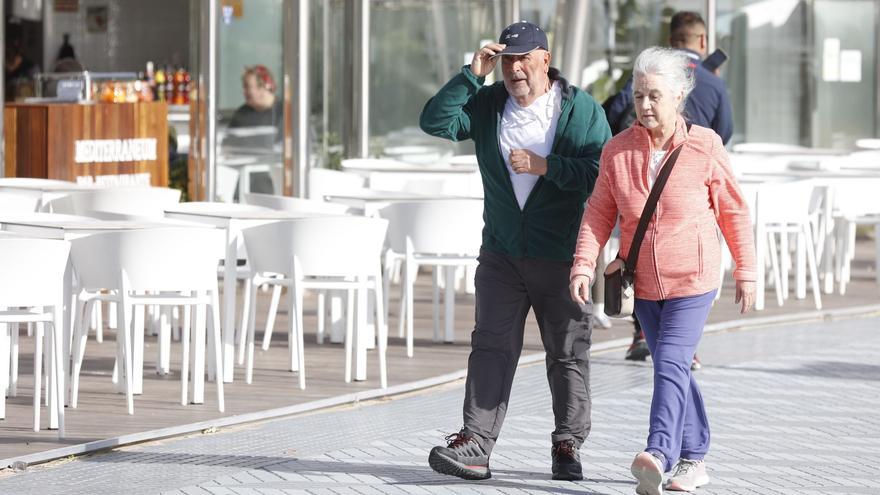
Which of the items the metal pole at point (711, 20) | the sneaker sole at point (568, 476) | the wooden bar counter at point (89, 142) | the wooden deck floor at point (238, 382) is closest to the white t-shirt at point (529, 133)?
the sneaker sole at point (568, 476)

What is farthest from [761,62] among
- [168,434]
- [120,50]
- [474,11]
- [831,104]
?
[168,434]

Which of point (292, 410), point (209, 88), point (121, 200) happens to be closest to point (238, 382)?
point (292, 410)

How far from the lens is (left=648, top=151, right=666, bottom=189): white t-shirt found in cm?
607

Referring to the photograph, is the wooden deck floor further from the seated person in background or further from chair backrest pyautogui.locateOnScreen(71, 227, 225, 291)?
the seated person in background

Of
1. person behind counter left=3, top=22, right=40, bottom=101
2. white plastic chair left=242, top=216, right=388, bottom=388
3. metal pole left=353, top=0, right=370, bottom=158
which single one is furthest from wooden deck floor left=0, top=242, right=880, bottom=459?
person behind counter left=3, top=22, right=40, bottom=101

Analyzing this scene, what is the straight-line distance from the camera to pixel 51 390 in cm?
735

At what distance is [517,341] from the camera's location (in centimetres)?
658

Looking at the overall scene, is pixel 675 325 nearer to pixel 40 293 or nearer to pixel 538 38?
pixel 538 38

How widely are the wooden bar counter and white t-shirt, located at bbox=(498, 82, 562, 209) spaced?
673 centimetres

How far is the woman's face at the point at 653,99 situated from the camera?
601 cm

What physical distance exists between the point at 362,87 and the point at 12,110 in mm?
3884

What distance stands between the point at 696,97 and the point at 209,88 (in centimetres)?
571

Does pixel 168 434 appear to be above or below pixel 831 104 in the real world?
below

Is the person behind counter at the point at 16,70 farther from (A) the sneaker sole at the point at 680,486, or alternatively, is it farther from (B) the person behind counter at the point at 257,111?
(A) the sneaker sole at the point at 680,486
